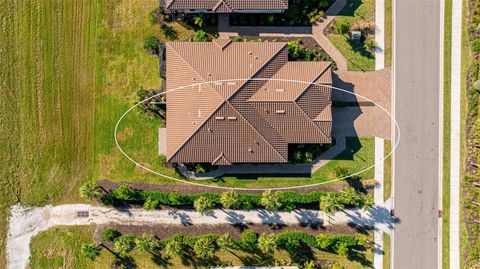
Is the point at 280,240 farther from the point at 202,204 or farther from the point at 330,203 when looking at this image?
the point at 202,204

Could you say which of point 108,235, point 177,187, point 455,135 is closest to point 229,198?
point 177,187

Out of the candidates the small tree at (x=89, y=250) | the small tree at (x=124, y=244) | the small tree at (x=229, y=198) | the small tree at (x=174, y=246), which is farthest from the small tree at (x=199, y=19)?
the small tree at (x=89, y=250)

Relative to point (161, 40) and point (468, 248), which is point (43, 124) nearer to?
point (161, 40)

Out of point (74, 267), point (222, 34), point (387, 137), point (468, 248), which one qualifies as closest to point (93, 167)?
point (74, 267)

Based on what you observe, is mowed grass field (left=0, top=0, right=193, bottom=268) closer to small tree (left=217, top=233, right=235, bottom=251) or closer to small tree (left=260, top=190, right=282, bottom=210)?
small tree (left=217, top=233, right=235, bottom=251)

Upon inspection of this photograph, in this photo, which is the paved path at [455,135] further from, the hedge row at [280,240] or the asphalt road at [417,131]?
the hedge row at [280,240]

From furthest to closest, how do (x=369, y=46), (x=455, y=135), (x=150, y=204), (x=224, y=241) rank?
1. (x=455, y=135)
2. (x=369, y=46)
3. (x=150, y=204)
4. (x=224, y=241)

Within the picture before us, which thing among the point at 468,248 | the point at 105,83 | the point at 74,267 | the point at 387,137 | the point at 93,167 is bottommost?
the point at 74,267
